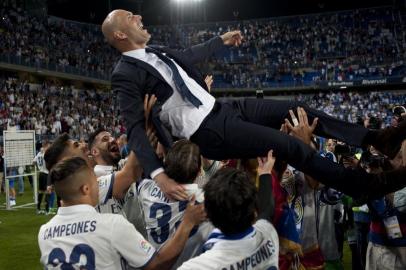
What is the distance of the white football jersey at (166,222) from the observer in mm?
2668

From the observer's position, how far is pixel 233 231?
2.04 m

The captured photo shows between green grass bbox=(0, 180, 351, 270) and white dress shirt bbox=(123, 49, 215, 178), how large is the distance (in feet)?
16.0

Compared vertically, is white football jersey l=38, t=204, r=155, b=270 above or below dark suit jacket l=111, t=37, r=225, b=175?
below

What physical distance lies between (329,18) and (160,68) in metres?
39.9

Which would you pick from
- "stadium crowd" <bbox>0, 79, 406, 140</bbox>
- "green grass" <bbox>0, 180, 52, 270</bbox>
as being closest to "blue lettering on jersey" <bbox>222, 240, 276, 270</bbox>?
"green grass" <bbox>0, 180, 52, 270</bbox>

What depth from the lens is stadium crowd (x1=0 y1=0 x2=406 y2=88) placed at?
3372 cm

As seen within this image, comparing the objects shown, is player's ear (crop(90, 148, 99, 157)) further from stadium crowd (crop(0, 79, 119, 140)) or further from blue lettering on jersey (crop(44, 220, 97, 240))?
stadium crowd (crop(0, 79, 119, 140))

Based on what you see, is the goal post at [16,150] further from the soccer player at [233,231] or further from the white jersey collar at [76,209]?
the soccer player at [233,231]

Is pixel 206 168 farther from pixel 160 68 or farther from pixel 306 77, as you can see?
pixel 306 77

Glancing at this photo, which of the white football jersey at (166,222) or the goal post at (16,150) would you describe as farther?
the goal post at (16,150)

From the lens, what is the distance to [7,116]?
72.2 ft

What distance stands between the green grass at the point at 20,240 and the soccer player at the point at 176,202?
4693 mm

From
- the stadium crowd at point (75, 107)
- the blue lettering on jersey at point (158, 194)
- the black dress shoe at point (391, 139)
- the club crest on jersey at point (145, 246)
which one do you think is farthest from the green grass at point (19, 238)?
the stadium crowd at point (75, 107)

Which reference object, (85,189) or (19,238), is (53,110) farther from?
(85,189)
